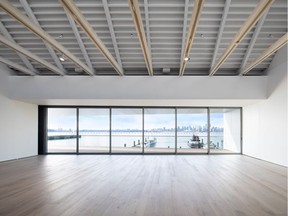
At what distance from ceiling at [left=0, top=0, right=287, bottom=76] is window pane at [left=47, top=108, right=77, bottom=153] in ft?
8.21

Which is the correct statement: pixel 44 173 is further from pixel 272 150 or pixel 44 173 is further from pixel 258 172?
pixel 272 150

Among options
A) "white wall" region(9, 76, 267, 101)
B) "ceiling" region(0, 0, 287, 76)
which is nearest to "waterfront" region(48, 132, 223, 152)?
"white wall" region(9, 76, 267, 101)

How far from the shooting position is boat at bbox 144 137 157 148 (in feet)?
36.6

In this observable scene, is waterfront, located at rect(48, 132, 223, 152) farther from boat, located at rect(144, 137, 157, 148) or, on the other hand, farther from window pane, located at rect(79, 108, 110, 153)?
boat, located at rect(144, 137, 157, 148)

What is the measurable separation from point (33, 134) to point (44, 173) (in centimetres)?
454

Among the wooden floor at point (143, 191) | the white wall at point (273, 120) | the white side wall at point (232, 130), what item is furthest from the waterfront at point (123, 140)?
the wooden floor at point (143, 191)

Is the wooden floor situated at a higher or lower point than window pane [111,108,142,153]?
lower

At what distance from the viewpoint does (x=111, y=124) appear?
10.9 metres

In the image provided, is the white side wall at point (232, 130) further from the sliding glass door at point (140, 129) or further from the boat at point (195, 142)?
the boat at point (195, 142)

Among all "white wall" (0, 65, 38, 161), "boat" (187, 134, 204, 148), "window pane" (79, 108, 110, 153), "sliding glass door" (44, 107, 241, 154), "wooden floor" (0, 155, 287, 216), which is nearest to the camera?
"wooden floor" (0, 155, 287, 216)

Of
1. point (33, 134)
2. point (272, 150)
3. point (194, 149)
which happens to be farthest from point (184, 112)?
point (33, 134)

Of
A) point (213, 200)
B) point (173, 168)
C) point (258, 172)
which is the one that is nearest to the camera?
point (213, 200)

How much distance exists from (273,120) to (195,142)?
4.05 meters

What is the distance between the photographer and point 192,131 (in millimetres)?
11344
